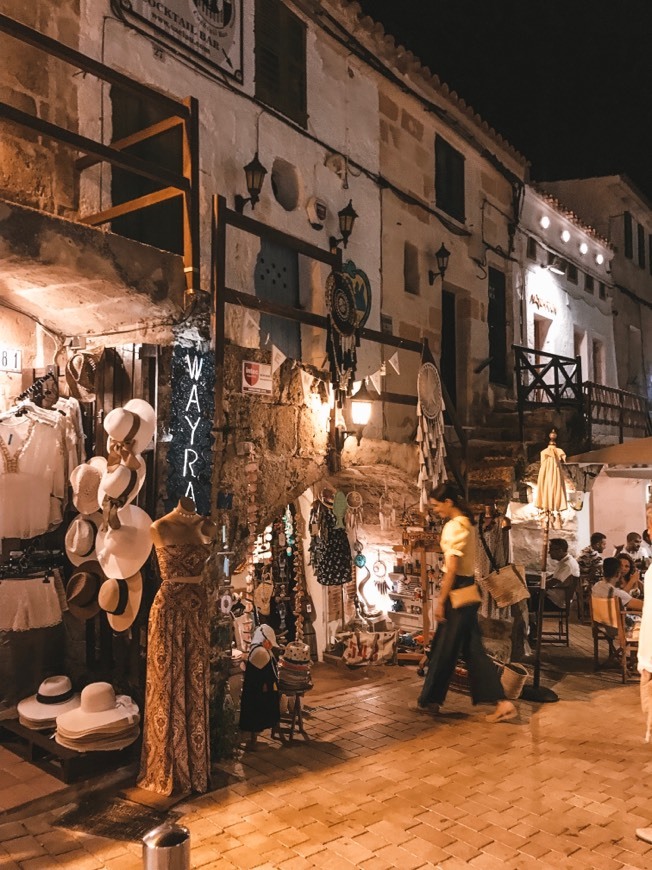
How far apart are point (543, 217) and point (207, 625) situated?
13.6 metres

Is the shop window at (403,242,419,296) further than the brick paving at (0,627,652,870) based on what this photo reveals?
Yes

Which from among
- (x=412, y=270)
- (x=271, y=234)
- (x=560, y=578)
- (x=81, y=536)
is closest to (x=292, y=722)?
(x=81, y=536)

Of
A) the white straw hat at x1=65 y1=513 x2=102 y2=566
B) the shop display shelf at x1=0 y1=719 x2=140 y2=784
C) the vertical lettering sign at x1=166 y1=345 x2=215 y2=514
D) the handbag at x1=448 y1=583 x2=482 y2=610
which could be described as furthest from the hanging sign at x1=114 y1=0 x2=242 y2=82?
the shop display shelf at x1=0 y1=719 x2=140 y2=784

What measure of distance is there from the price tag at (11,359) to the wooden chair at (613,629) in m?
7.21

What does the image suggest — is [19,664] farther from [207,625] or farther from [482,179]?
[482,179]

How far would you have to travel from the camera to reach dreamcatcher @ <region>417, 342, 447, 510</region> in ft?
29.7

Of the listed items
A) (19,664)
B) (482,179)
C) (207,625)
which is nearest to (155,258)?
(207,625)

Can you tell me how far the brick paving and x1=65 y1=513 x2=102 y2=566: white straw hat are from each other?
1.93 metres

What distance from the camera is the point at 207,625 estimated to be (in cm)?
549

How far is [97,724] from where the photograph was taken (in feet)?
17.3

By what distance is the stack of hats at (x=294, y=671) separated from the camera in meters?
6.53

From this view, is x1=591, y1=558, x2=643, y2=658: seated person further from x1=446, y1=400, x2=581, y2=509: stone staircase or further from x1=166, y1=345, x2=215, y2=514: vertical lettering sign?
x1=166, y1=345, x2=215, y2=514: vertical lettering sign

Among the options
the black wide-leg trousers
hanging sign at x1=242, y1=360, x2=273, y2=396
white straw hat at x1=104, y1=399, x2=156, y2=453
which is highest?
hanging sign at x1=242, y1=360, x2=273, y2=396

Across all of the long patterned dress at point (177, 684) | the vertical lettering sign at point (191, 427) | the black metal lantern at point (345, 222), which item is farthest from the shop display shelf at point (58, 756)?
the black metal lantern at point (345, 222)
